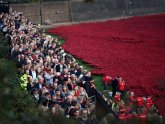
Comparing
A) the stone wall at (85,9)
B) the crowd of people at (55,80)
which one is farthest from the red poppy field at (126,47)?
the stone wall at (85,9)

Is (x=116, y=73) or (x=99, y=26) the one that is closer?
(x=116, y=73)

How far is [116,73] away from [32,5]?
62.7ft

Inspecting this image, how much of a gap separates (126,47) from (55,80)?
47.1ft

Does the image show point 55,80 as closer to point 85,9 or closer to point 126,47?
point 126,47

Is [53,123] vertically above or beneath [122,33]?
above

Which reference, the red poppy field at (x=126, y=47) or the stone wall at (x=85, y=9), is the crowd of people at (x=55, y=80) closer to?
the red poppy field at (x=126, y=47)

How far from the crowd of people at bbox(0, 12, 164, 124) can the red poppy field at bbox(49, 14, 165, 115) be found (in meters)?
1.79

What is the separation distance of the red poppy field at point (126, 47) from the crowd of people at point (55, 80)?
1794mm

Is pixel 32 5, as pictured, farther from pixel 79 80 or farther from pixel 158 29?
pixel 79 80

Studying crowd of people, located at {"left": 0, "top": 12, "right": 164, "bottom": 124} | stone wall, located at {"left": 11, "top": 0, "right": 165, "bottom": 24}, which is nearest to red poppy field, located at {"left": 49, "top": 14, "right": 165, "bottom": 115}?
crowd of people, located at {"left": 0, "top": 12, "right": 164, "bottom": 124}

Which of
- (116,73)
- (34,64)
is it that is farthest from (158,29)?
(34,64)

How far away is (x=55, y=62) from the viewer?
17344mm

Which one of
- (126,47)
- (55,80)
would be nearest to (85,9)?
(126,47)

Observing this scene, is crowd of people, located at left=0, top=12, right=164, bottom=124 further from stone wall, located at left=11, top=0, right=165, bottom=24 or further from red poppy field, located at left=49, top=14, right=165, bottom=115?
stone wall, located at left=11, top=0, right=165, bottom=24
